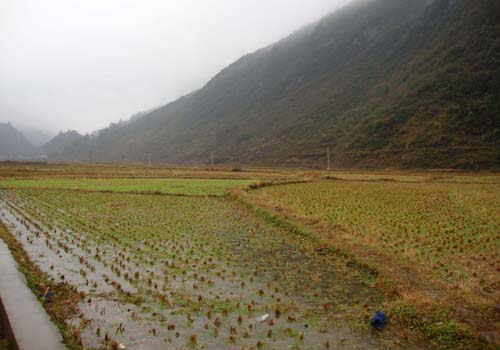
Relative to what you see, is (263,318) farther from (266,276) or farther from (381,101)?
(381,101)

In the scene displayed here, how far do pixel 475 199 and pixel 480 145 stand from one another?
6357 cm

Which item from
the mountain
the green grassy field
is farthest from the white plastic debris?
the mountain

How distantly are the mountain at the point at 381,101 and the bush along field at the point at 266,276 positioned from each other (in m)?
69.7

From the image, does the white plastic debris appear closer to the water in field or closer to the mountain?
the water in field

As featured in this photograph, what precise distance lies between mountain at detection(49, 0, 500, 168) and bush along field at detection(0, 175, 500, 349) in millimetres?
69712

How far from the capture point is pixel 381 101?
11619cm

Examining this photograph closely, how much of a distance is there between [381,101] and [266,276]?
117m

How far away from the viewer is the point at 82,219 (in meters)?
19.2

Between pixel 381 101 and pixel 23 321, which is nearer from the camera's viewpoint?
pixel 23 321

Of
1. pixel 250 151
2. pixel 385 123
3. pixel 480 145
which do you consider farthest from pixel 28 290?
pixel 250 151

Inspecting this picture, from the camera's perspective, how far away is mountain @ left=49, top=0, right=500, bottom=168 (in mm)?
85062

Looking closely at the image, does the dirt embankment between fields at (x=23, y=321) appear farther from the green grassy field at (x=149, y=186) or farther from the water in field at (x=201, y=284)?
the green grassy field at (x=149, y=186)

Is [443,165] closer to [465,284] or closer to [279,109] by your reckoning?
[465,284]

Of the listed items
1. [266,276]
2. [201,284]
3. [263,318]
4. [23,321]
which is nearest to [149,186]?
[266,276]
